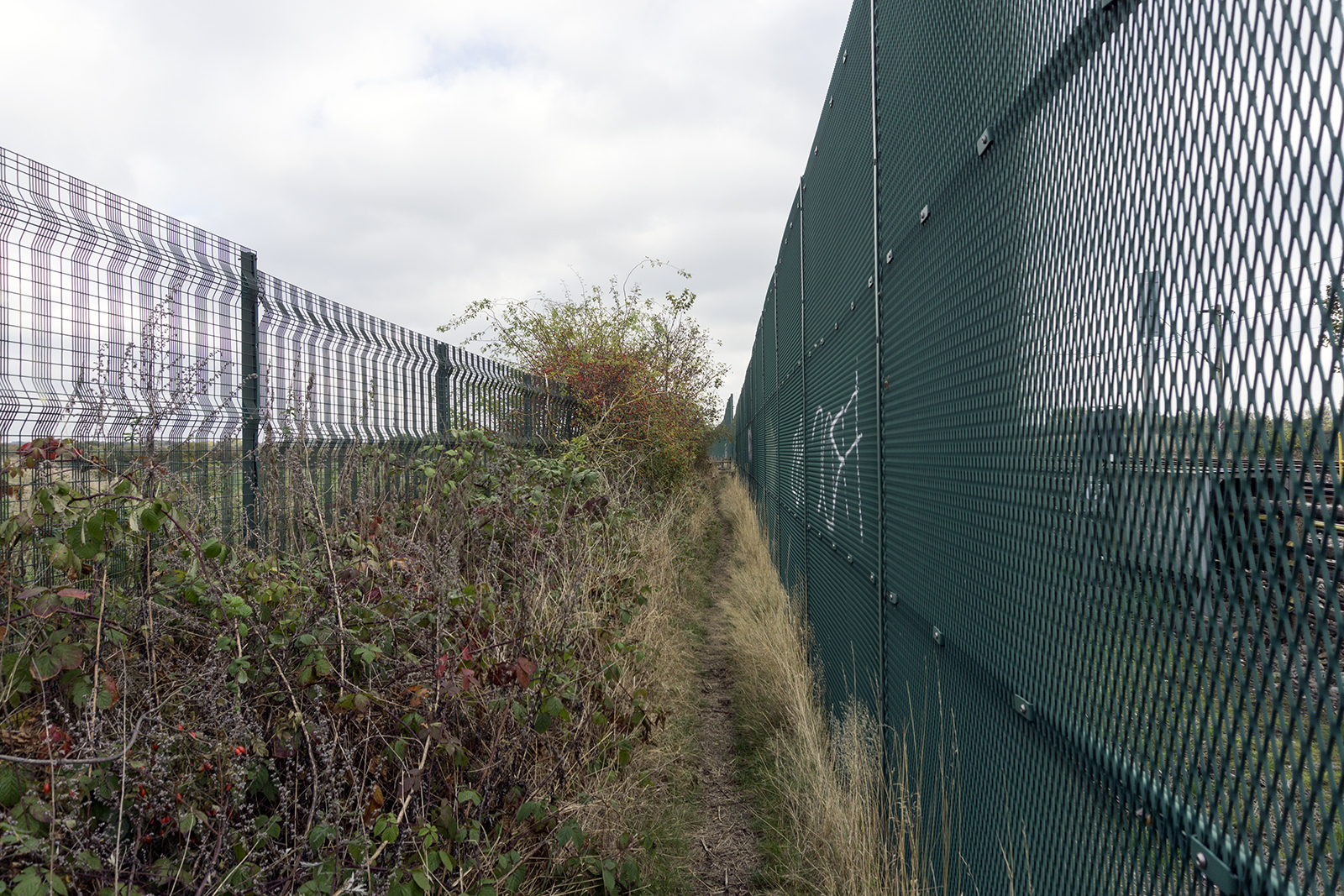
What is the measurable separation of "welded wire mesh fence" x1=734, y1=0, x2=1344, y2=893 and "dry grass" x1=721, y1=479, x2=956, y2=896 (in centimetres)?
12

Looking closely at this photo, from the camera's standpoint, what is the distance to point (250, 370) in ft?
15.6

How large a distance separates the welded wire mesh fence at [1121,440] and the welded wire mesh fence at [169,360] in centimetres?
264

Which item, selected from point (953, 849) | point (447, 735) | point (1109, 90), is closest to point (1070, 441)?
point (1109, 90)

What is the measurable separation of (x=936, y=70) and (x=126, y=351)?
11.0ft

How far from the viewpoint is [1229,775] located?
101cm

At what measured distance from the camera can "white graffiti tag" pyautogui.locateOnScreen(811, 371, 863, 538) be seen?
3561 millimetres

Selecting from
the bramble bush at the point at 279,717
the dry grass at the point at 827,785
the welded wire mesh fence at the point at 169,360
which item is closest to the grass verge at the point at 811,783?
the dry grass at the point at 827,785

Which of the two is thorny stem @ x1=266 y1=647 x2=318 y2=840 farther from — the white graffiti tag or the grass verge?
the white graffiti tag

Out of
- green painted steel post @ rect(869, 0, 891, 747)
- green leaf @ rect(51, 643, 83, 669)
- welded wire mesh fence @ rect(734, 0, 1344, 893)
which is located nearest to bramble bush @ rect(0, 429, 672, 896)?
green leaf @ rect(51, 643, 83, 669)

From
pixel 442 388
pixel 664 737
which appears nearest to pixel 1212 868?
pixel 664 737

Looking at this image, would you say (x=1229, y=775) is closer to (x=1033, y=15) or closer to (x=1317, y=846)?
(x=1317, y=846)

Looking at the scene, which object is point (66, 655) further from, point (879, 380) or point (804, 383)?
point (804, 383)

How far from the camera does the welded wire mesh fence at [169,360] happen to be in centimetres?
323

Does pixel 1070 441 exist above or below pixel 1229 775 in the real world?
above
